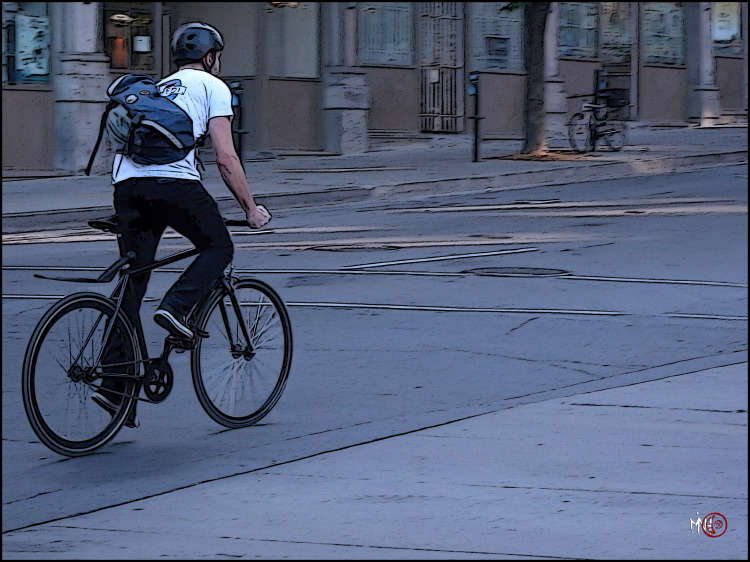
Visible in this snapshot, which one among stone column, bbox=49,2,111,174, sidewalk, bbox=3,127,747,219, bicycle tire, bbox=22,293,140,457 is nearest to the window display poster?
stone column, bbox=49,2,111,174

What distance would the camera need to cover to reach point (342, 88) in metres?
28.0

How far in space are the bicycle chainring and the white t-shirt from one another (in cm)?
87

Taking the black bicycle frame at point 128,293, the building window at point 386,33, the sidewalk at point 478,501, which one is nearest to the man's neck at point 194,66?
the black bicycle frame at point 128,293

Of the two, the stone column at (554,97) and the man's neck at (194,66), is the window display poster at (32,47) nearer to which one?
the stone column at (554,97)

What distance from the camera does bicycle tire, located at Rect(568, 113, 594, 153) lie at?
2753cm

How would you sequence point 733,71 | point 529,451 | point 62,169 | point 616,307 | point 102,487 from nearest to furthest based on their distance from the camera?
point 102,487
point 529,451
point 616,307
point 62,169
point 733,71

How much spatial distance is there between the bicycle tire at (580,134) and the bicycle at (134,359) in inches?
785

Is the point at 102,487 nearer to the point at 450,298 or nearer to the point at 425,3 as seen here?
the point at 450,298

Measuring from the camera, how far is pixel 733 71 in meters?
36.9

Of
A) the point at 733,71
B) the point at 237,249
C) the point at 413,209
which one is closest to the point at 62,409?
the point at 237,249

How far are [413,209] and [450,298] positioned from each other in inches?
309

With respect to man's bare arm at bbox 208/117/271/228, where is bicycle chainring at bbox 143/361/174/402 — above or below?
below

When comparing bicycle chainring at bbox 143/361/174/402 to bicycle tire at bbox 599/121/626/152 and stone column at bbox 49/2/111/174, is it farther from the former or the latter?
bicycle tire at bbox 599/121/626/152

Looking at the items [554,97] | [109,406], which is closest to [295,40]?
[554,97]
